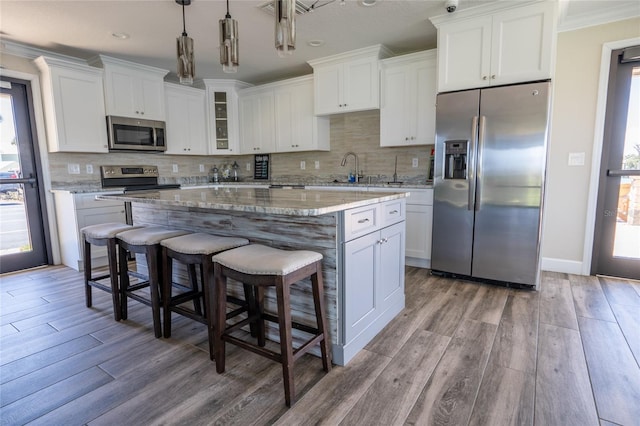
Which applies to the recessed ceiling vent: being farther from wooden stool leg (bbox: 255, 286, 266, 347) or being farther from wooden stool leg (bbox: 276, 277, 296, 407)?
wooden stool leg (bbox: 276, 277, 296, 407)

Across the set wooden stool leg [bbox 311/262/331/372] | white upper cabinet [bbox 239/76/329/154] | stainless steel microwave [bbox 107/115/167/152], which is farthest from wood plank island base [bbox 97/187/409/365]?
white upper cabinet [bbox 239/76/329/154]

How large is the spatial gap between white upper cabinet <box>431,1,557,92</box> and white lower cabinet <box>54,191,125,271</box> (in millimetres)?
3953

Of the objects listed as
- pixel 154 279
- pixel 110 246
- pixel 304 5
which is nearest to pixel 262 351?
pixel 154 279

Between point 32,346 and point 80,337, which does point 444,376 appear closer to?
point 80,337

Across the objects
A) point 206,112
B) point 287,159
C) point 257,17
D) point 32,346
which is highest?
point 257,17

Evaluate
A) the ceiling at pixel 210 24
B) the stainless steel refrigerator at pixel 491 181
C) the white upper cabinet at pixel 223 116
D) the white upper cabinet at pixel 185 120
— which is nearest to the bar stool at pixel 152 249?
the ceiling at pixel 210 24

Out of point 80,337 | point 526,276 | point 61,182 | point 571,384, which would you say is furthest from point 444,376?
point 61,182

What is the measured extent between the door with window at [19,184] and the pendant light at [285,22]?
380cm

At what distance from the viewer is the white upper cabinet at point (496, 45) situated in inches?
108

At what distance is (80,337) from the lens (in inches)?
Answer: 88.9

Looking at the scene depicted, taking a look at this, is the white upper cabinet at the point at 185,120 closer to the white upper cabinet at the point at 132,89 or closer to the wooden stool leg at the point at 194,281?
the white upper cabinet at the point at 132,89

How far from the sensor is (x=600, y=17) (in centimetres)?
307

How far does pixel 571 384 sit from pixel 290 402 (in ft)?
4.71

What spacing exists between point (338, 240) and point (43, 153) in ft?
13.5
